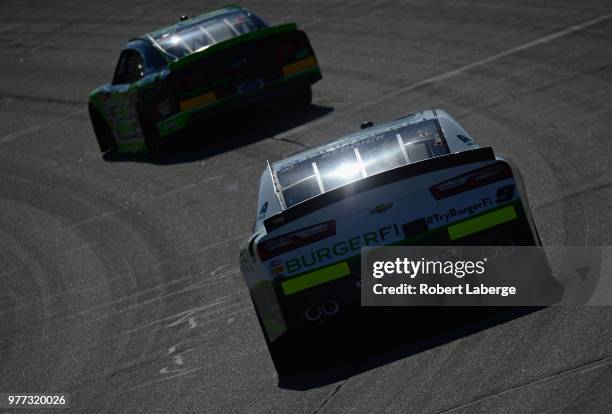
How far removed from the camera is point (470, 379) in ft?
20.7

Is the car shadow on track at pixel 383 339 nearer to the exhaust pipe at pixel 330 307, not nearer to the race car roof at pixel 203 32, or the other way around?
the exhaust pipe at pixel 330 307

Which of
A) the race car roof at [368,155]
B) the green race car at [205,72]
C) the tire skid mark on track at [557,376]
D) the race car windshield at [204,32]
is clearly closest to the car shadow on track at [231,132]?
the green race car at [205,72]

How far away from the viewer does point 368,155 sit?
25.5 ft

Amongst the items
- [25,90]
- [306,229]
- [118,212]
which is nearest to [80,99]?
[25,90]

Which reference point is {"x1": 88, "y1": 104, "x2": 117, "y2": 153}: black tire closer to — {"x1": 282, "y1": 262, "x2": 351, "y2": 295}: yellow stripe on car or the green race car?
the green race car

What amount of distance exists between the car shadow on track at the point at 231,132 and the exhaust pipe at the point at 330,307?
7.42 m

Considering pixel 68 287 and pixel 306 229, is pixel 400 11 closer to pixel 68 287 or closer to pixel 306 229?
pixel 68 287

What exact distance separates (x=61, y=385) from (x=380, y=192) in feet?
9.09

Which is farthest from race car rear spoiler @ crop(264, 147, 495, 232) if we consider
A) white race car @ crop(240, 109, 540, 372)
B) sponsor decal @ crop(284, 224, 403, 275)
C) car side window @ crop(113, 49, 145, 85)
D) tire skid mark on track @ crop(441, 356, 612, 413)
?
car side window @ crop(113, 49, 145, 85)

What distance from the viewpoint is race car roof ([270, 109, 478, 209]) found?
7.64 metres

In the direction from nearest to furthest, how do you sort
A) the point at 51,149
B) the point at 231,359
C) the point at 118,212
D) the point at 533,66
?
the point at 231,359 → the point at 118,212 → the point at 533,66 → the point at 51,149

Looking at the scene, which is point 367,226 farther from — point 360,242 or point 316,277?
point 316,277

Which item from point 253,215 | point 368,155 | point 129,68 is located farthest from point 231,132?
point 368,155

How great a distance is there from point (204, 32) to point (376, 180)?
8021 millimetres
